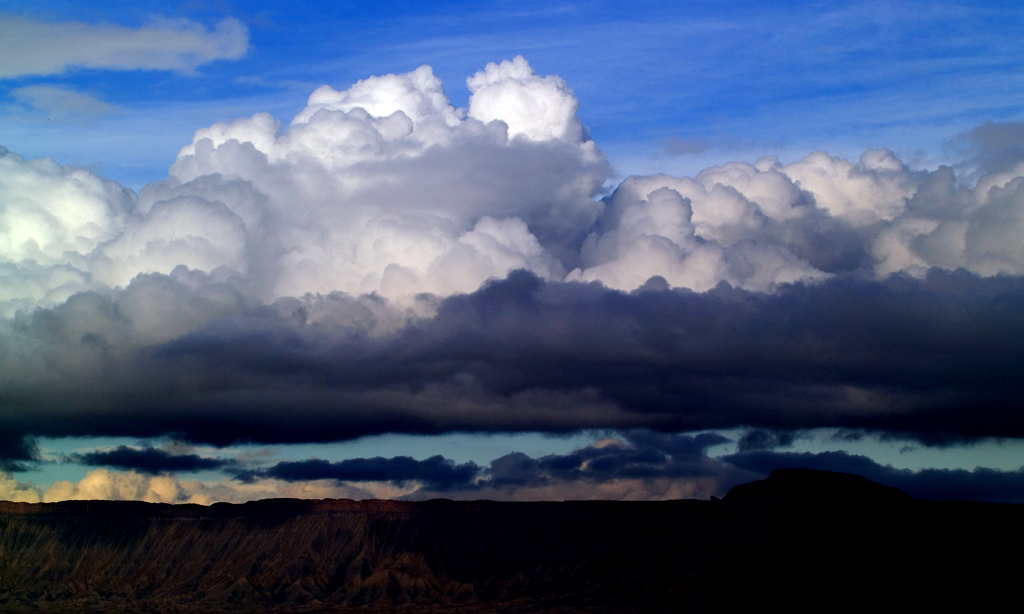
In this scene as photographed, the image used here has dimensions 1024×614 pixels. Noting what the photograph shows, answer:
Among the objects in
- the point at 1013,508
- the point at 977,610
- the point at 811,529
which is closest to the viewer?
the point at 977,610

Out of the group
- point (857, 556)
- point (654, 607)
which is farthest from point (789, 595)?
point (654, 607)

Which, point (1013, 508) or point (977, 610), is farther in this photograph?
point (1013, 508)

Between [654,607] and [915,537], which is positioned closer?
[915,537]

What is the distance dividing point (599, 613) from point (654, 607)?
8618 millimetres

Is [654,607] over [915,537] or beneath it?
beneath

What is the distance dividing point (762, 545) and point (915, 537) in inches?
1060

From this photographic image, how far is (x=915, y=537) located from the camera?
180 meters

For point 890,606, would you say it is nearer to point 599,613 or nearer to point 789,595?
point 789,595

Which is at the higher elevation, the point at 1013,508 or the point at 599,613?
the point at 1013,508

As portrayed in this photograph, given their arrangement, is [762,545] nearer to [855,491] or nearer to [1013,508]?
[855,491]

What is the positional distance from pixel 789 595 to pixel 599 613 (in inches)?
1223

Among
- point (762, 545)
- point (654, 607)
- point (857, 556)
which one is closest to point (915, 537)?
point (857, 556)

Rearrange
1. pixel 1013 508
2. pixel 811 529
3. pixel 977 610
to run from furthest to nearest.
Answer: pixel 811 529 < pixel 1013 508 < pixel 977 610

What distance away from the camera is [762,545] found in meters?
199
